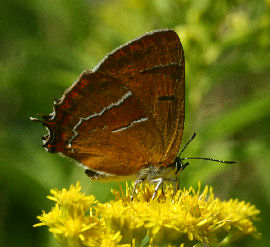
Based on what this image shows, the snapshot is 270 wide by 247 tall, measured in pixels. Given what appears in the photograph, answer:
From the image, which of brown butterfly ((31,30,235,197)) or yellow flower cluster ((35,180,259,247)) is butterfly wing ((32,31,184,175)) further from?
yellow flower cluster ((35,180,259,247))

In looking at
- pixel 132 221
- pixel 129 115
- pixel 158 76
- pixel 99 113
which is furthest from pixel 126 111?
pixel 132 221

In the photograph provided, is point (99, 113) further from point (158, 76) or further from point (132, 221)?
point (132, 221)

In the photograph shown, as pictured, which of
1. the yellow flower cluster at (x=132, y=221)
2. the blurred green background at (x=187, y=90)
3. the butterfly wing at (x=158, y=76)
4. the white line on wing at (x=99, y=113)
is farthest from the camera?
the blurred green background at (x=187, y=90)

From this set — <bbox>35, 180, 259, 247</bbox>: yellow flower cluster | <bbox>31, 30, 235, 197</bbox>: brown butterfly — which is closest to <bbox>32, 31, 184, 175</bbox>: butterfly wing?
<bbox>31, 30, 235, 197</bbox>: brown butterfly

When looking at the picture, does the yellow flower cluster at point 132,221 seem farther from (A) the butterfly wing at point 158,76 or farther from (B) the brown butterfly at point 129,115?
(A) the butterfly wing at point 158,76

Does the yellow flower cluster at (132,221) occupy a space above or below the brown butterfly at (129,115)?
below

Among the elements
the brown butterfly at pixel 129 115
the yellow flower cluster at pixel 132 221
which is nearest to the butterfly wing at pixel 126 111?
the brown butterfly at pixel 129 115

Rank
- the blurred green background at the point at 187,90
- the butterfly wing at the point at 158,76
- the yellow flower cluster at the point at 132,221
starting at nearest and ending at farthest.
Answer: the yellow flower cluster at the point at 132,221 → the butterfly wing at the point at 158,76 → the blurred green background at the point at 187,90
